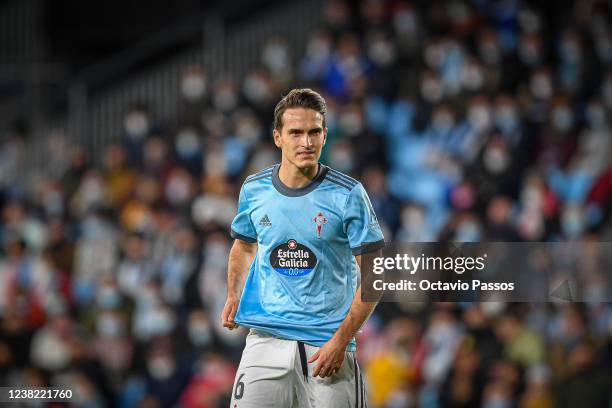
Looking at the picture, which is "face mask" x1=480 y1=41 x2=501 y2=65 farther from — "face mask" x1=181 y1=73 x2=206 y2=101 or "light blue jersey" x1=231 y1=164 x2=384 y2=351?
"light blue jersey" x1=231 y1=164 x2=384 y2=351

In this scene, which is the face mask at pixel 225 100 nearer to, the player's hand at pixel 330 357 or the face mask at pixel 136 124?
the face mask at pixel 136 124

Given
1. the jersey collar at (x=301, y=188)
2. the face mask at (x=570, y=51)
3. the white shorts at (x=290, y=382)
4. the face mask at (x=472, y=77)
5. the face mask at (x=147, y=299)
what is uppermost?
the face mask at (x=570, y=51)

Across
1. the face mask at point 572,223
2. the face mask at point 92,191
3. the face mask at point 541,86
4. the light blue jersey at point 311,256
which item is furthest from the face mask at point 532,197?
the light blue jersey at point 311,256

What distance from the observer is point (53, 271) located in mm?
13305

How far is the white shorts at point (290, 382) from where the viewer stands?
541cm

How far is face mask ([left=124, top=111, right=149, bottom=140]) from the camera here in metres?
15.4

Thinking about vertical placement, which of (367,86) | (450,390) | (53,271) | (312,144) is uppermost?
(367,86)

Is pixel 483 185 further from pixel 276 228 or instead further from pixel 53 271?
pixel 276 228

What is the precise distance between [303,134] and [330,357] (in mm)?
970

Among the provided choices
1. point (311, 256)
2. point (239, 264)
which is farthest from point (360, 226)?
point (239, 264)

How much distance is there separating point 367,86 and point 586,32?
2539 millimetres

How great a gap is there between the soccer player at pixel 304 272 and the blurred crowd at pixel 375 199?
16.2 ft

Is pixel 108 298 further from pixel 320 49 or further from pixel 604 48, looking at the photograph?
pixel 604 48

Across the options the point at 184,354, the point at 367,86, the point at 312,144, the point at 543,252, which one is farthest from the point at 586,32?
the point at 312,144
